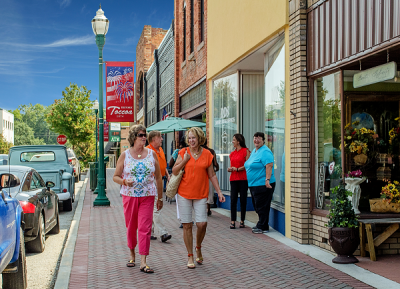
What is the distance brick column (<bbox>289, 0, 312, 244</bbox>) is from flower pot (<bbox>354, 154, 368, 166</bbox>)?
74cm

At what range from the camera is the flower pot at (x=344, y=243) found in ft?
20.7

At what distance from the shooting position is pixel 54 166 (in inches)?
535

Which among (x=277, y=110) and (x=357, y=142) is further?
(x=277, y=110)

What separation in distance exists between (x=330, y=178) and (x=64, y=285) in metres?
4.32

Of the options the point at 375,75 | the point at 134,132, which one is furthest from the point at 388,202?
the point at 134,132

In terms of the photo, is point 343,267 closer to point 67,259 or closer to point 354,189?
point 354,189

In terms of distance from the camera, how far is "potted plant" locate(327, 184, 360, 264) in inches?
248

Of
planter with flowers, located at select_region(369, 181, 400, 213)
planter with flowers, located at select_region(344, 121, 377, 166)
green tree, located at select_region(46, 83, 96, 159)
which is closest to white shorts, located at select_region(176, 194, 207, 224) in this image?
planter with flowers, located at select_region(344, 121, 377, 166)

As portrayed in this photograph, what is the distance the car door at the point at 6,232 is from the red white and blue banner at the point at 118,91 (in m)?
9.92

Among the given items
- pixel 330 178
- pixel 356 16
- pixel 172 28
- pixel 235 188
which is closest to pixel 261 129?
pixel 235 188

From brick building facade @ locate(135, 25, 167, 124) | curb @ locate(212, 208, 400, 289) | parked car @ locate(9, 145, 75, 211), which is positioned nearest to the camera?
curb @ locate(212, 208, 400, 289)

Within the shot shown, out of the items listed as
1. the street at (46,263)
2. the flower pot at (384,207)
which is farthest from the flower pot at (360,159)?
the street at (46,263)

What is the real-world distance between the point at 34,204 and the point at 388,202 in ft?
17.6

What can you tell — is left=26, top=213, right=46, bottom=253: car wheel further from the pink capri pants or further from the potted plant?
the potted plant
